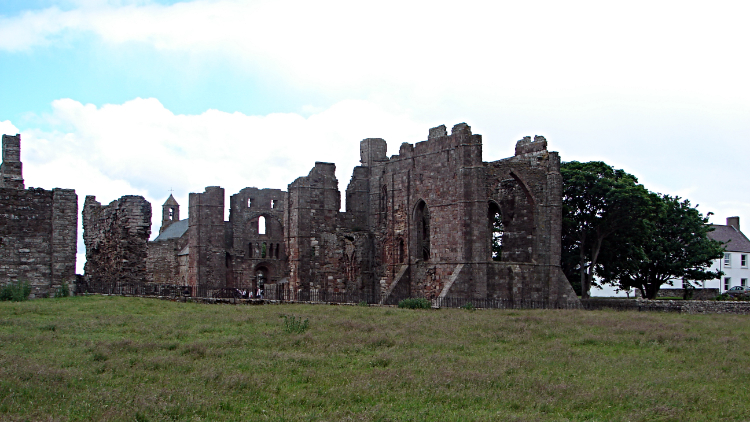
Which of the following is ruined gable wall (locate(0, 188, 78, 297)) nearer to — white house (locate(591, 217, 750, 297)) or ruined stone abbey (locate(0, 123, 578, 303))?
ruined stone abbey (locate(0, 123, 578, 303))

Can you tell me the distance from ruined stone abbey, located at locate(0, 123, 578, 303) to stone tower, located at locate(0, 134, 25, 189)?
0.44 feet

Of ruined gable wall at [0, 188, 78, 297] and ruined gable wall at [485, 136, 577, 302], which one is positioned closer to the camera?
ruined gable wall at [0, 188, 78, 297]

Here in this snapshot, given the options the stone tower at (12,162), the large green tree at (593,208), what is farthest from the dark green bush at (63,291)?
the large green tree at (593,208)

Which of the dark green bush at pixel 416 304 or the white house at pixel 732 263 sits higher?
the white house at pixel 732 263

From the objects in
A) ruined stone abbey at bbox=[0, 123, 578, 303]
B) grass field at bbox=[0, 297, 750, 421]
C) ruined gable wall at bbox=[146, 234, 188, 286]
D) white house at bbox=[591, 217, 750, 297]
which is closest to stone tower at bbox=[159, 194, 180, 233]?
ruined gable wall at bbox=[146, 234, 188, 286]

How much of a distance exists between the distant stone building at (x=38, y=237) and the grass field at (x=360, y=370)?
5.57 metres

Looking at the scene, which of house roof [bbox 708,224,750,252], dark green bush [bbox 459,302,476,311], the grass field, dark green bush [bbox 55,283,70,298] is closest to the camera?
the grass field

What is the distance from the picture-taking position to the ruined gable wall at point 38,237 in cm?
2512

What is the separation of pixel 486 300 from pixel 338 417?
19407mm

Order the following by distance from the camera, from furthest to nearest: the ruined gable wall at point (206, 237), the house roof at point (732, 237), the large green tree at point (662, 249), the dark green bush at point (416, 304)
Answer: the house roof at point (732, 237), the ruined gable wall at point (206, 237), the large green tree at point (662, 249), the dark green bush at point (416, 304)

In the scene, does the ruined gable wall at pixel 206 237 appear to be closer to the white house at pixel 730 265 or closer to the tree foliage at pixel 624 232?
the tree foliage at pixel 624 232

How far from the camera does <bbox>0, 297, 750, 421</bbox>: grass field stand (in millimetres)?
9695

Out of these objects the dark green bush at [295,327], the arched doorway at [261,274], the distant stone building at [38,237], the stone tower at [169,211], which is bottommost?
the dark green bush at [295,327]

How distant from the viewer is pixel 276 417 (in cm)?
916
